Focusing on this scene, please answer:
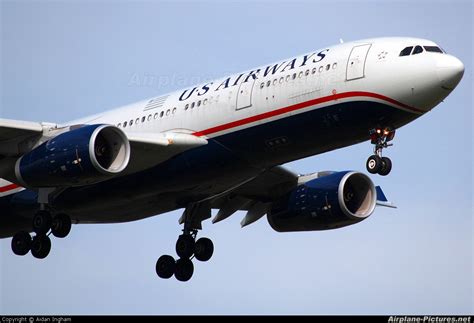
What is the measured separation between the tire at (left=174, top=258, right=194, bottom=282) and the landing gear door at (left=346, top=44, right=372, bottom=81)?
33.6 ft

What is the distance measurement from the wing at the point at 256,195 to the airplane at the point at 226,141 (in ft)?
0.37

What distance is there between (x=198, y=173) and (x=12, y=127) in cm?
601

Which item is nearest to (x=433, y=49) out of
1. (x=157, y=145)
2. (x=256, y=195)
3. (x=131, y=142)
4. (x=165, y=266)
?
(x=157, y=145)

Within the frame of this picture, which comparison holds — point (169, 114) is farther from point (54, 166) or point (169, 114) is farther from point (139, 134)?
point (54, 166)

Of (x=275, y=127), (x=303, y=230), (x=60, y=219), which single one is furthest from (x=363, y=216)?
(x=60, y=219)

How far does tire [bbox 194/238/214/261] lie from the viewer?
47.2m

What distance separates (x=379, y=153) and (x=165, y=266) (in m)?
10.5

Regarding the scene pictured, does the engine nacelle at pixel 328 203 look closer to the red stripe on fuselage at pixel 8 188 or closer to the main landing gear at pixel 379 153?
the main landing gear at pixel 379 153

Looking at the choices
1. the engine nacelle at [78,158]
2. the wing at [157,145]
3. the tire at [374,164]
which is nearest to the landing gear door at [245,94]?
the wing at [157,145]

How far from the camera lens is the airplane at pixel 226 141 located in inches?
1587

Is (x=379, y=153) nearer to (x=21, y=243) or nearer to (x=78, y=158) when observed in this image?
(x=78, y=158)

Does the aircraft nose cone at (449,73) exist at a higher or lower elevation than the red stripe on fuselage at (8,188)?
higher

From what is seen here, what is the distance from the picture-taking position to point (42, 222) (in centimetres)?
4400

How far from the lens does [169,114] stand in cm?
4378
